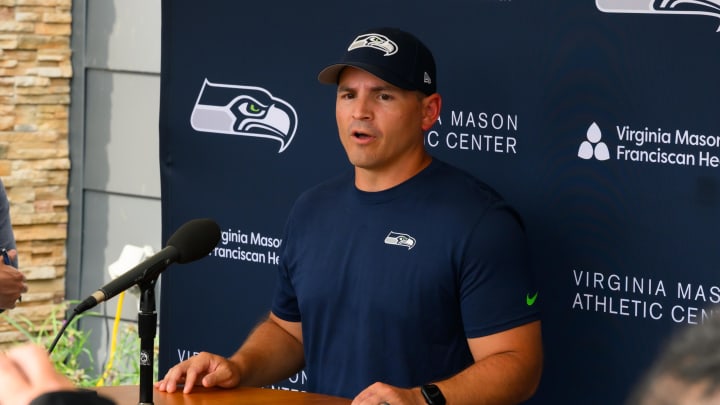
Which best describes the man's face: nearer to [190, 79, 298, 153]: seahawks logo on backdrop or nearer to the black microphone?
the black microphone

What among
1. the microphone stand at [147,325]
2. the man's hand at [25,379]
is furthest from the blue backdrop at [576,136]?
the man's hand at [25,379]

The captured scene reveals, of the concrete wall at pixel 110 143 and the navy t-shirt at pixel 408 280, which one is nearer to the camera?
the navy t-shirt at pixel 408 280

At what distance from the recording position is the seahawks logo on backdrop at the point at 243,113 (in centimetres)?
382

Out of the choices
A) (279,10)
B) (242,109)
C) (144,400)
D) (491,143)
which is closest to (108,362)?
(242,109)

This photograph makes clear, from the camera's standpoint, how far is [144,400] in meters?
2.37

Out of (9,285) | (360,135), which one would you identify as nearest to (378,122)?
(360,135)

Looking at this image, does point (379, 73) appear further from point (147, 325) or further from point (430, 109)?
point (147, 325)

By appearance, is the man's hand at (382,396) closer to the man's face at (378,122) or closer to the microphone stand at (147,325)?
the microphone stand at (147,325)

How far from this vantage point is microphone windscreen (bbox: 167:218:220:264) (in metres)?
2.35

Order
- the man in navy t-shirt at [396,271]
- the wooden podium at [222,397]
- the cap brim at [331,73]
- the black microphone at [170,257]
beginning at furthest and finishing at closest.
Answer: the cap brim at [331,73] < the man in navy t-shirt at [396,271] < the wooden podium at [222,397] < the black microphone at [170,257]

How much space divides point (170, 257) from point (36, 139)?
12.1 ft

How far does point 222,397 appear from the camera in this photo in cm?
266

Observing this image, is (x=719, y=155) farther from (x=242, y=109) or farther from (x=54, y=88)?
(x=54, y=88)

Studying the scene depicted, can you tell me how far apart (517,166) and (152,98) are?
2754 mm
